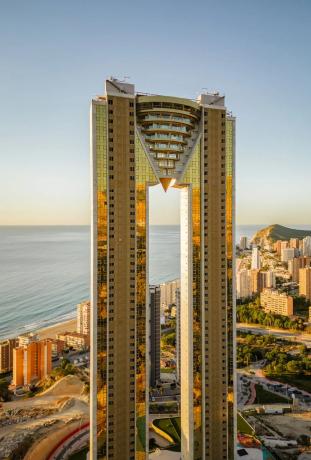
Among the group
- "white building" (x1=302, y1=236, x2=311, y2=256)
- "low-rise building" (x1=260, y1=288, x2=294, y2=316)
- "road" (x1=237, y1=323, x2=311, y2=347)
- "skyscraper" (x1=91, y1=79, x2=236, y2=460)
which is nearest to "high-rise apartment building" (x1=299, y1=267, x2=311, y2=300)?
"low-rise building" (x1=260, y1=288, x2=294, y2=316)

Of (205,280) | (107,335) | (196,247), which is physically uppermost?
(196,247)

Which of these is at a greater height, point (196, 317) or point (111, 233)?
point (111, 233)

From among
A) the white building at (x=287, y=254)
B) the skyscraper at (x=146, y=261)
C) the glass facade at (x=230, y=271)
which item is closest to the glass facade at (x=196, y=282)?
the skyscraper at (x=146, y=261)

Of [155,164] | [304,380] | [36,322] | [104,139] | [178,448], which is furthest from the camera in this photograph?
[36,322]

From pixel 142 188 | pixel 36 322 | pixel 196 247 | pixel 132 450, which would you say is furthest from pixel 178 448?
pixel 36 322

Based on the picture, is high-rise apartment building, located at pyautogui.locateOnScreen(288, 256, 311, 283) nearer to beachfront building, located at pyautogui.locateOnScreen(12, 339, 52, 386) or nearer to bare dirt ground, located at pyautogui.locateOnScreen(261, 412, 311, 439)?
bare dirt ground, located at pyautogui.locateOnScreen(261, 412, 311, 439)

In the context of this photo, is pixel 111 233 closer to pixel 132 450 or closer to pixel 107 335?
pixel 107 335

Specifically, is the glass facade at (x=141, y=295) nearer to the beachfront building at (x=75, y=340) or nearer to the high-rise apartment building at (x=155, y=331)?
the high-rise apartment building at (x=155, y=331)

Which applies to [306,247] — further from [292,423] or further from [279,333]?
[292,423]
